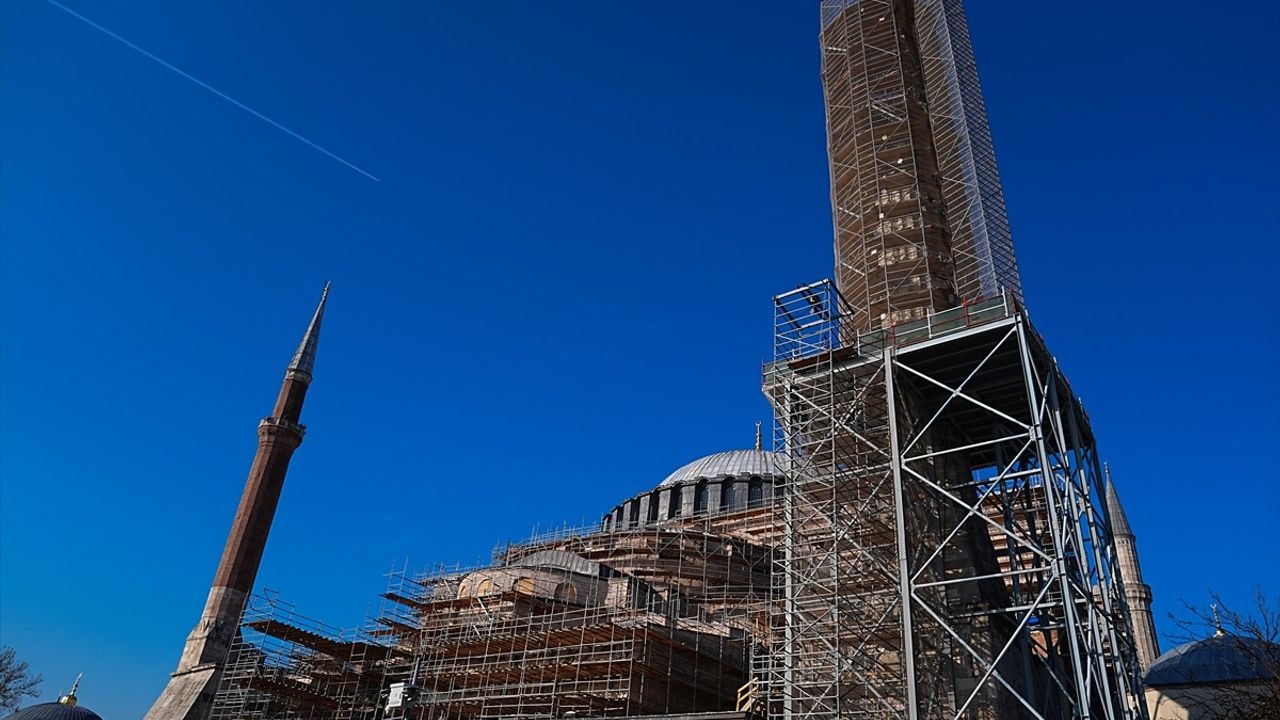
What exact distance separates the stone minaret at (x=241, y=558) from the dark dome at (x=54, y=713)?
2.70 metres

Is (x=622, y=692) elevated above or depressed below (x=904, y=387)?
below

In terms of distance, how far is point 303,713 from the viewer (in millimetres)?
32500

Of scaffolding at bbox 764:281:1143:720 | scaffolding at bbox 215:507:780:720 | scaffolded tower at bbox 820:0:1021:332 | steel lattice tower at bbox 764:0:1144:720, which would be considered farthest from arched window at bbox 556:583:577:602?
scaffolded tower at bbox 820:0:1021:332

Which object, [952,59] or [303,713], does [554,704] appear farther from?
[952,59]

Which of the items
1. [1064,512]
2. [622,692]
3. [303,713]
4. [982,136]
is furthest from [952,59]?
[303,713]

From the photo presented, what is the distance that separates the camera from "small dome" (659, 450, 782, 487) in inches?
1806

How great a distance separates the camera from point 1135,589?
41.9 metres

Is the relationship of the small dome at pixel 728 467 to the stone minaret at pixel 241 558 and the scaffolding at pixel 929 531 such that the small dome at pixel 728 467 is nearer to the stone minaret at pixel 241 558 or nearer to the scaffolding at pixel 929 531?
the stone minaret at pixel 241 558

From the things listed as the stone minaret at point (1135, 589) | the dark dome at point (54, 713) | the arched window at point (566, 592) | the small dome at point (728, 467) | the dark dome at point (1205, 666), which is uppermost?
the small dome at point (728, 467)

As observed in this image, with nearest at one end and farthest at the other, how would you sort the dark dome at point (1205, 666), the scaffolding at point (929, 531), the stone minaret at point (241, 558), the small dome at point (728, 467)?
1. the scaffolding at point (929, 531)
2. the dark dome at point (1205, 666)
3. the stone minaret at point (241, 558)
4. the small dome at point (728, 467)

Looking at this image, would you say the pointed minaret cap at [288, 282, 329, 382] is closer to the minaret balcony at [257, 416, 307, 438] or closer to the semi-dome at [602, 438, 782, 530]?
the minaret balcony at [257, 416, 307, 438]

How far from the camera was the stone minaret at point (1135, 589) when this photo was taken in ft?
131

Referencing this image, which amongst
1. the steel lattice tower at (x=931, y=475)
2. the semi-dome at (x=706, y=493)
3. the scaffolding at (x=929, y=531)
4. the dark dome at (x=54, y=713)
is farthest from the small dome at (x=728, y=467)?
the dark dome at (x=54, y=713)

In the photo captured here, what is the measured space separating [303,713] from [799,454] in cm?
2126
